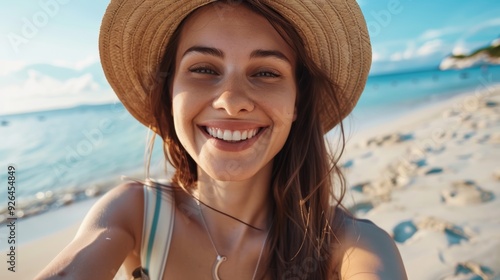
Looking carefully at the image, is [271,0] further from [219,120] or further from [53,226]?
[53,226]

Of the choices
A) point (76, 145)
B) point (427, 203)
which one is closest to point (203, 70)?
point (427, 203)

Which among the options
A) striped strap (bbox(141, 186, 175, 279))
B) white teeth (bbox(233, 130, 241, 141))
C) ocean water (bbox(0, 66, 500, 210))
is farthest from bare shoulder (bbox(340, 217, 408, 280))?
ocean water (bbox(0, 66, 500, 210))

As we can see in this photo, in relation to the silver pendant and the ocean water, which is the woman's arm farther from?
the ocean water

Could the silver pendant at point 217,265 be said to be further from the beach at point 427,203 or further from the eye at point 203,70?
the beach at point 427,203

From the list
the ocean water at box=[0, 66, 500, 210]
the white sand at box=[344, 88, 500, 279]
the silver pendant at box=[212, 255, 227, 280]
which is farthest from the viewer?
the ocean water at box=[0, 66, 500, 210]

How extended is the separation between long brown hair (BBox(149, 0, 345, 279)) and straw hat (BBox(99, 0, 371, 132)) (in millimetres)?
56

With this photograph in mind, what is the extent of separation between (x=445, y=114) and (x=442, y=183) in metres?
5.24

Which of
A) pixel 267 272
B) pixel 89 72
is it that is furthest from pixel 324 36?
pixel 89 72

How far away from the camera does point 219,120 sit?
1739mm

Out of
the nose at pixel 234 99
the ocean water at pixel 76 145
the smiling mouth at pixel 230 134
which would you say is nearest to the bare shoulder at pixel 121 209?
the smiling mouth at pixel 230 134

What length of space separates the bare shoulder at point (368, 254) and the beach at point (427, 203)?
1.07 metres

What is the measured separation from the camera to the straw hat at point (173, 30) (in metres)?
1.81

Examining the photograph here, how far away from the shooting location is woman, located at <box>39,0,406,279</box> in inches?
67.3

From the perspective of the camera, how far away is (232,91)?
1.69 m
